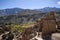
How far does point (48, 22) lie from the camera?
14.5 m

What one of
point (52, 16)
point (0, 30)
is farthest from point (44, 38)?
point (0, 30)

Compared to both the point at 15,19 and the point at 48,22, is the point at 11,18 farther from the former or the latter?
the point at 48,22

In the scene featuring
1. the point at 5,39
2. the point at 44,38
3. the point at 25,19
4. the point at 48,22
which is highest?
the point at 48,22

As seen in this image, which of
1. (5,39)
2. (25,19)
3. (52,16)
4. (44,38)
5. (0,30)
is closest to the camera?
(44,38)

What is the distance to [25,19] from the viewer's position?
13600 centimetres

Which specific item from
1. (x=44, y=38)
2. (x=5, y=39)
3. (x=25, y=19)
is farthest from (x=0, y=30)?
(x=25, y=19)

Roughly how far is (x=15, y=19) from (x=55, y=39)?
128002mm

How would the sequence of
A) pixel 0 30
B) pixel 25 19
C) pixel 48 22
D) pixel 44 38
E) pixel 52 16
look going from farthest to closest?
pixel 25 19 < pixel 0 30 < pixel 52 16 < pixel 48 22 < pixel 44 38

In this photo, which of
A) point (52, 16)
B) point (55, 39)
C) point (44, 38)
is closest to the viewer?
point (55, 39)

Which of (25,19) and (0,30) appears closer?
(0,30)

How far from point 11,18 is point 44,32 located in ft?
426

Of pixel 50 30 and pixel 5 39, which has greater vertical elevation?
pixel 50 30

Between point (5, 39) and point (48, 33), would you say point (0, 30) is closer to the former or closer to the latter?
point (5, 39)

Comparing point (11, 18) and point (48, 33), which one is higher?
point (48, 33)
